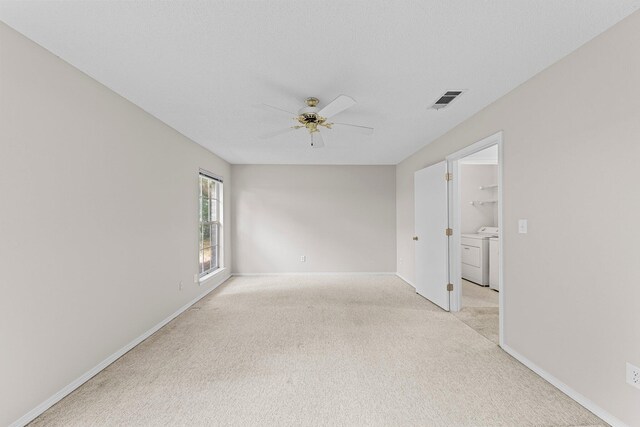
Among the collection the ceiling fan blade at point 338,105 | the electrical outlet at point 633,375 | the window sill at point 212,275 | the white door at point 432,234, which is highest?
the ceiling fan blade at point 338,105

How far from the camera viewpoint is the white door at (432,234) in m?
4.01

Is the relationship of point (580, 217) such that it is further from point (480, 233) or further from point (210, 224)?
point (210, 224)

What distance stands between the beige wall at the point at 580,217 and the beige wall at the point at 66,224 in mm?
3499

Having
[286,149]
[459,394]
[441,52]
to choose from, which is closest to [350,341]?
[459,394]

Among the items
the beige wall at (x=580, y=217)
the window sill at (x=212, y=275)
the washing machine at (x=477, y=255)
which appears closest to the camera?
the beige wall at (x=580, y=217)

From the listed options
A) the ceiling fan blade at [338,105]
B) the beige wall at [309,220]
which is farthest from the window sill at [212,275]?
the ceiling fan blade at [338,105]

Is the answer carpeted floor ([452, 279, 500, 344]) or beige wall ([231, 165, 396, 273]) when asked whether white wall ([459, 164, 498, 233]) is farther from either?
beige wall ([231, 165, 396, 273])

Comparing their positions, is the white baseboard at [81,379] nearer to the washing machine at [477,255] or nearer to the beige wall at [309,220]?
the beige wall at [309,220]

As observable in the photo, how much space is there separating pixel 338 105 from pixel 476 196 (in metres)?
4.74

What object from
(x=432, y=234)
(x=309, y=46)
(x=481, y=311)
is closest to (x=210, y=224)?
(x=432, y=234)

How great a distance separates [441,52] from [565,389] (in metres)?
2.49

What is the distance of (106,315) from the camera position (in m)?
2.49

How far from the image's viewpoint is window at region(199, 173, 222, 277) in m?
5.14

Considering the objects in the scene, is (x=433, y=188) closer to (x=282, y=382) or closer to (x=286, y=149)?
(x=286, y=149)
